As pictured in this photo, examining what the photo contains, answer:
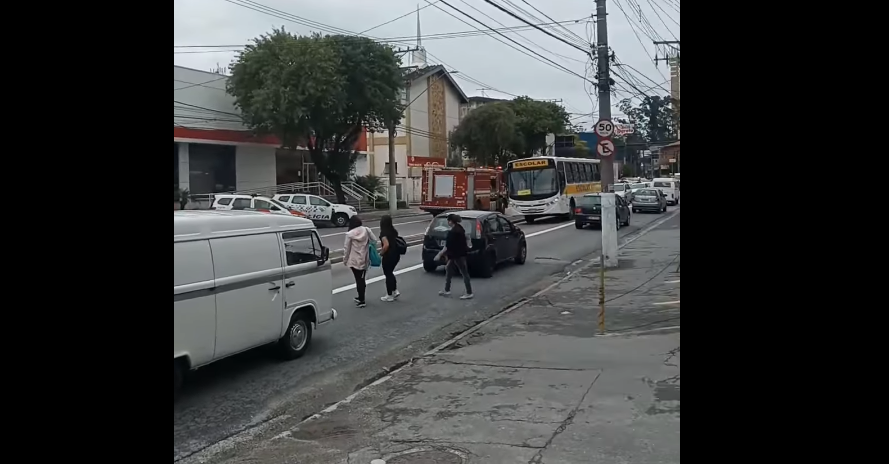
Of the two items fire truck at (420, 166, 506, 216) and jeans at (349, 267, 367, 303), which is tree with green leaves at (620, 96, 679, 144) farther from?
jeans at (349, 267, 367, 303)

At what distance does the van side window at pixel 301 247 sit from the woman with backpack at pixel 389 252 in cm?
393

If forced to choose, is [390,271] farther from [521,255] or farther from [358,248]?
[521,255]

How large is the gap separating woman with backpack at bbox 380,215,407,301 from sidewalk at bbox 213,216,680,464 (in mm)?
2725

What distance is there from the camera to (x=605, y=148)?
1778cm

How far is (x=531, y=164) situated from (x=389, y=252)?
20.8m

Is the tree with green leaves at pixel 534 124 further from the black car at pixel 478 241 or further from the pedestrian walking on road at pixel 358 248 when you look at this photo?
the pedestrian walking on road at pixel 358 248

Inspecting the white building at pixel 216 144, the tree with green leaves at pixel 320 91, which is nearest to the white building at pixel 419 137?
the tree with green leaves at pixel 320 91

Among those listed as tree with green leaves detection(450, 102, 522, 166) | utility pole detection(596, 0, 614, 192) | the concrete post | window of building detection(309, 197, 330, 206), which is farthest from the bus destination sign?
the concrete post

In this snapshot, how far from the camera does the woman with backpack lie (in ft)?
44.4

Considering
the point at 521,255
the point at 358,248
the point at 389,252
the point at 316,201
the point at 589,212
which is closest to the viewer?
the point at 358,248

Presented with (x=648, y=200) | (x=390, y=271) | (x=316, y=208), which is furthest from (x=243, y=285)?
(x=648, y=200)
